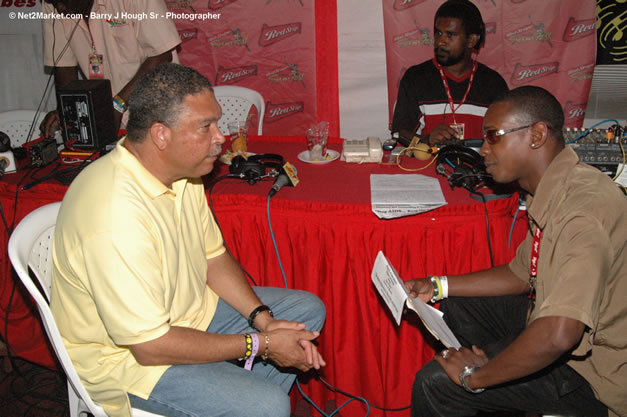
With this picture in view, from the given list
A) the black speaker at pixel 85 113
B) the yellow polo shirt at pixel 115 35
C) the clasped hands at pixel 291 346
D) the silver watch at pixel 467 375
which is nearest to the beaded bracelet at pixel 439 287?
the silver watch at pixel 467 375

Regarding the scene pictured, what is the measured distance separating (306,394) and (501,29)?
3125 millimetres

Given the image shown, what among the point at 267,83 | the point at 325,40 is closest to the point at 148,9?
the point at 267,83

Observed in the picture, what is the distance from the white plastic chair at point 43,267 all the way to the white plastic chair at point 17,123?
1.84 meters

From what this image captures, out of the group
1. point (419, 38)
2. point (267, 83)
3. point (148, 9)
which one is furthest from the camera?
point (267, 83)

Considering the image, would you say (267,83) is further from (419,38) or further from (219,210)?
(219,210)

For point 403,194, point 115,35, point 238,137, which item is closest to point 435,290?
point 403,194

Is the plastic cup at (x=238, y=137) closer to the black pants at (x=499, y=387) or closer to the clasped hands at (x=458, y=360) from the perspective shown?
the black pants at (x=499, y=387)

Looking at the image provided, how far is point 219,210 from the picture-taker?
6.88ft

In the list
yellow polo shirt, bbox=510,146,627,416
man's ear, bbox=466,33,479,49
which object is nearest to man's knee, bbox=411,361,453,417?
yellow polo shirt, bbox=510,146,627,416

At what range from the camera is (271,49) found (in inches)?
159

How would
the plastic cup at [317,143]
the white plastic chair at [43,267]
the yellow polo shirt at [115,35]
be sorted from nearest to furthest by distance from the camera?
the white plastic chair at [43,267]
the plastic cup at [317,143]
the yellow polo shirt at [115,35]

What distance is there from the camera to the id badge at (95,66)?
325 cm

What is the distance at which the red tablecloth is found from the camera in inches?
76.7

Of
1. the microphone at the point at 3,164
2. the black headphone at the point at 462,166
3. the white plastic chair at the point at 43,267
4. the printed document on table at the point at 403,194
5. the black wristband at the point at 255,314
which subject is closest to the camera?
the white plastic chair at the point at 43,267
